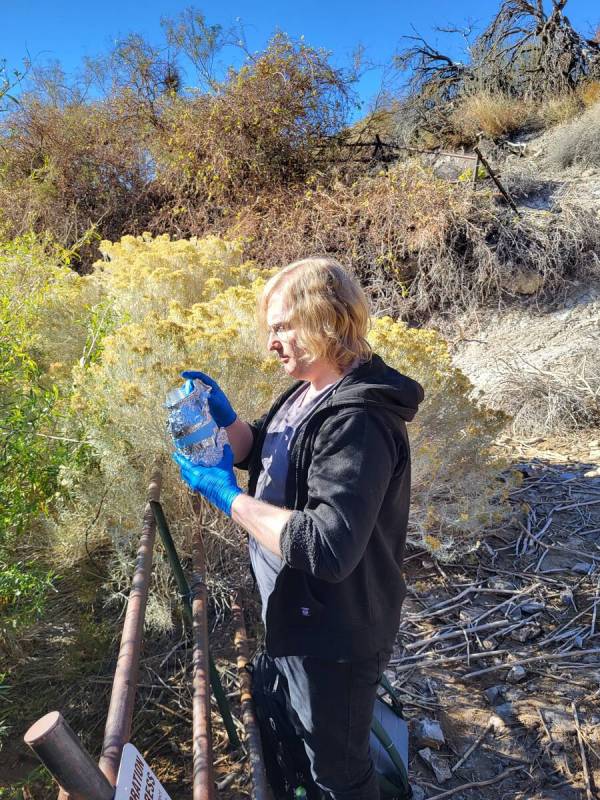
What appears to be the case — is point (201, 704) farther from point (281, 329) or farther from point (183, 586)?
point (281, 329)

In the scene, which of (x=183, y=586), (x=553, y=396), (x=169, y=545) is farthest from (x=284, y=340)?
(x=553, y=396)

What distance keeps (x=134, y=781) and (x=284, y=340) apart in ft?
3.06

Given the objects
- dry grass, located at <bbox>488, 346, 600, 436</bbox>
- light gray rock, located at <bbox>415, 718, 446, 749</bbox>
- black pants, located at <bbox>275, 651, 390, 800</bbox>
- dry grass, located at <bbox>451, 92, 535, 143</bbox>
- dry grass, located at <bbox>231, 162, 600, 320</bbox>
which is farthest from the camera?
dry grass, located at <bbox>451, 92, 535, 143</bbox>

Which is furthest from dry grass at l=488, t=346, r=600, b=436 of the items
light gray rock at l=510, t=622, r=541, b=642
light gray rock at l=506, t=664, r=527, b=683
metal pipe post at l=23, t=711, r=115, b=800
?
metal pipe post at l=23, t=711, r=115, b=800

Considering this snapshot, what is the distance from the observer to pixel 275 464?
1.43 metres

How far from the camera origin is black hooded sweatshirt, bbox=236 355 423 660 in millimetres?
1093

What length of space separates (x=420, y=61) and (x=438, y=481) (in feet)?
35.5

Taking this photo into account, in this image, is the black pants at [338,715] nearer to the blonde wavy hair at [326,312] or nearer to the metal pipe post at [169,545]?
the metal pipe post at [169,545]

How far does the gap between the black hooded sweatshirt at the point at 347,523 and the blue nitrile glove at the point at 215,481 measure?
5.5 inches

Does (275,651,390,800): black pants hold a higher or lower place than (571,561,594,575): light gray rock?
higher

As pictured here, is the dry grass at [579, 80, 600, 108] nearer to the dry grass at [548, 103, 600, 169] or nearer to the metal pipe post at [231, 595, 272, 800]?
the dry grass at [548, 103, 600, 169]

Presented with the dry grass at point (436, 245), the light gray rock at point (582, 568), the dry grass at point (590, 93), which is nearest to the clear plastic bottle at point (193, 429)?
the light gray rock at point (582, 568)

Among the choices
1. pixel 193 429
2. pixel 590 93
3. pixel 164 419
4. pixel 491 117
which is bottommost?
pixel 193 429

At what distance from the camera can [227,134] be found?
763cm
